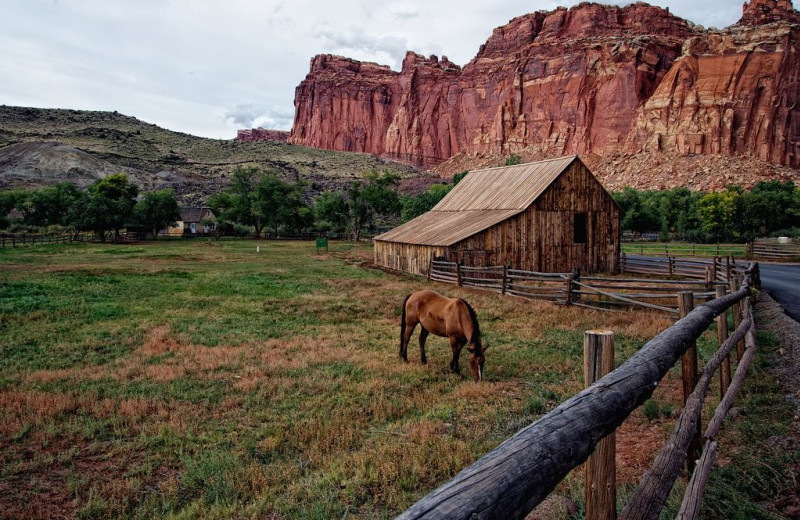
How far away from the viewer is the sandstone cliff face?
9081 centimetres

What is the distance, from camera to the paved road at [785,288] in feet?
38.3

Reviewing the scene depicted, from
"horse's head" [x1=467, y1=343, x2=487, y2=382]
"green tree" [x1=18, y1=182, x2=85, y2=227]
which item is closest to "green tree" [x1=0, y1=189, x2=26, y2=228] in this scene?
"green tree" [x1=18, y1=182, x2=85, y2=227]

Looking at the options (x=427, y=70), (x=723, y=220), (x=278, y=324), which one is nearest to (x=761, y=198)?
(x=723, y=220)

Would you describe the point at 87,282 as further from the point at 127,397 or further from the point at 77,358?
the point at 127,397

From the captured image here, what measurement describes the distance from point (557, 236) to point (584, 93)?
113 meters

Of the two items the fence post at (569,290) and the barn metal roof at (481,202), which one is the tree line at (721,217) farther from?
the fence post at (569,290)

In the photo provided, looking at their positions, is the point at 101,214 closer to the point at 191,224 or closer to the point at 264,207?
the point at 264,207

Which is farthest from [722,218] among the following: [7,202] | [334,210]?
[7,202]

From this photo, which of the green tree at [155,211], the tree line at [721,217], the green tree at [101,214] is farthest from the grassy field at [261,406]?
the green tree at [155,211]

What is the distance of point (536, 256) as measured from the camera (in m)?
21.7

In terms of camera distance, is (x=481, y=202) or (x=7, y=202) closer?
(x=481, y=202)

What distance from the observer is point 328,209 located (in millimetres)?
59844

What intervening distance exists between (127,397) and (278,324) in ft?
16.9

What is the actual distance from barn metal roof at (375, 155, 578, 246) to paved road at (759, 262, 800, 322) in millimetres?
9816
